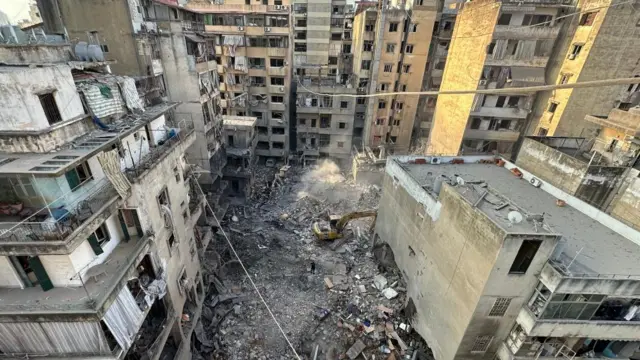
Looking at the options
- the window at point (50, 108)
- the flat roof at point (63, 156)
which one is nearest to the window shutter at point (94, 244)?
the flat roof at point (63, 156)

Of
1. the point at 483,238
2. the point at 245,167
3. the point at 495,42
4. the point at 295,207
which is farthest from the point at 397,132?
the point at 483,238

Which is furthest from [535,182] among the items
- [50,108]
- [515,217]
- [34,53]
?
[34,53]

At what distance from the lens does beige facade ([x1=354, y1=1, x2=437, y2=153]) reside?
3444 cm

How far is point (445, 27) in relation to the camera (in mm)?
36844

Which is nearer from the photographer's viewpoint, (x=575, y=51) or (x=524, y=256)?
(x=524, y=256)

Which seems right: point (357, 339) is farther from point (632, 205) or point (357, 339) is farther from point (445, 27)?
point (445, 27)

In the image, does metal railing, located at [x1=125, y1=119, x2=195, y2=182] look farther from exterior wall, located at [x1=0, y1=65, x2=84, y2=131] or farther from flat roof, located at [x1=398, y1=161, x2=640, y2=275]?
flat roof, located at [x1=398, y1=161, x2=640, y2=275]

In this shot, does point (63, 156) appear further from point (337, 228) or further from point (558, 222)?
point (558, 222)

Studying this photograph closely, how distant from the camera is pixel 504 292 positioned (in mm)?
14203

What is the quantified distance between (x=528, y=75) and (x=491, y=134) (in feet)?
21.0

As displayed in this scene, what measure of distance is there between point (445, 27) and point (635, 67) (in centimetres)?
1870

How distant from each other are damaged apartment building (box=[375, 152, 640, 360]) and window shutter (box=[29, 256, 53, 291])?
60.3ft

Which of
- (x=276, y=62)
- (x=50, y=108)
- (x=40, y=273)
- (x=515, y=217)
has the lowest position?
(x=40, y=273)

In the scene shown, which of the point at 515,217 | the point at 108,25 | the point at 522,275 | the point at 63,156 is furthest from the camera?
the point at 108,25
